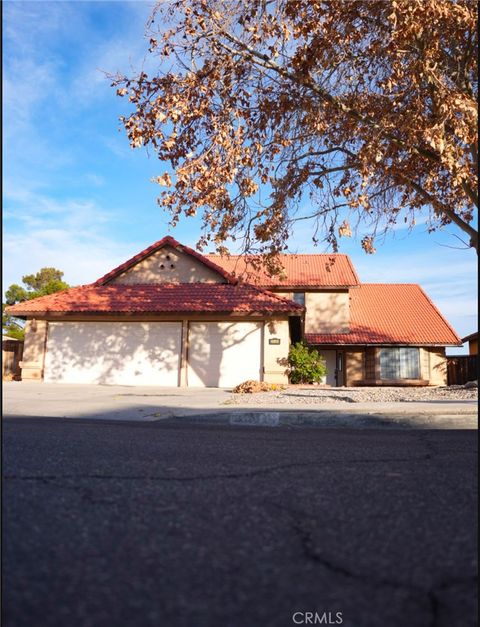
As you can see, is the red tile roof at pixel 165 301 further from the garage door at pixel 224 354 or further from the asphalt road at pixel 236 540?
the asphalt road at pixel 236 540

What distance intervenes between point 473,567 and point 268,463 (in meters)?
2.16

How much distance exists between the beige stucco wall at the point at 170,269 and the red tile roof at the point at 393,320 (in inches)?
279

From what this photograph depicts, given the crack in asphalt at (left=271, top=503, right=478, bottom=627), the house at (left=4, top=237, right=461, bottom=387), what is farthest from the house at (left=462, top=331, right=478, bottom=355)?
the crack in asphalt at (left=271, top=503, right=478, bottom=627)

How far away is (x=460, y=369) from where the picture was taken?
89.5 ft

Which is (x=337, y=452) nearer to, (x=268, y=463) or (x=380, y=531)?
(x=268, y=463)

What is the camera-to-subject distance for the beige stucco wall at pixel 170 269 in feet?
71.2

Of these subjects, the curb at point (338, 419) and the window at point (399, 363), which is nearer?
the curb at point (338, 419)

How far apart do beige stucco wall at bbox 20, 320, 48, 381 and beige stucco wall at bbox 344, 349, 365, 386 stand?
14615mm

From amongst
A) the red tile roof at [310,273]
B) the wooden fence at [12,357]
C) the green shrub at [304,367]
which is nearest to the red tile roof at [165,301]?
the green shrub at [304,367]

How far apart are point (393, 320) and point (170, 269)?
1302 cm

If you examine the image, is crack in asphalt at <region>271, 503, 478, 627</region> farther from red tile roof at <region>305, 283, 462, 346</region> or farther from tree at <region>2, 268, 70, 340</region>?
tree at <region>2, 268, 70, 340</region>

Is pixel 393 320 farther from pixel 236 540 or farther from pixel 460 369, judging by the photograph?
pixel 236 540

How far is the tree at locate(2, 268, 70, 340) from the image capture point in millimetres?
39719

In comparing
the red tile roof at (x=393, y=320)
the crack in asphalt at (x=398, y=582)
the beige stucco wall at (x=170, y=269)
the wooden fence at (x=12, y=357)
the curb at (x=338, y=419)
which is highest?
the beige stucco wall at (x=170, y=269)
